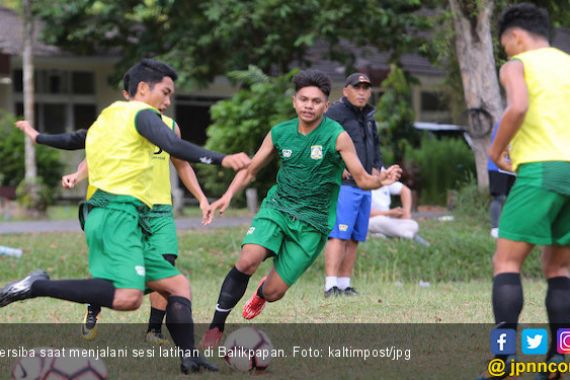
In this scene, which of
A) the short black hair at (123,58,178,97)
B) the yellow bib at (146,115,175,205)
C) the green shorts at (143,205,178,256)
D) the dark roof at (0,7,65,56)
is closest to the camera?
the short black hair at (123,58,178,97)

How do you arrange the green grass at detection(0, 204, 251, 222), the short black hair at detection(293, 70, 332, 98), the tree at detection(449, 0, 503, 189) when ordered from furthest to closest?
1. the green grass at detection(0, 204, 251, 222)
2. the tree at detection(449, 0, 503, 189)
3. the short black hair at detection(293, 70, 332, 98)

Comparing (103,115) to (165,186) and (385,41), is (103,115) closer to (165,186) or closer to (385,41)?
(165,186)

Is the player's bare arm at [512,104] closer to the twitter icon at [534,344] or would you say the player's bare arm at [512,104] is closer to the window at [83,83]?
the twitter icon at [534,344]

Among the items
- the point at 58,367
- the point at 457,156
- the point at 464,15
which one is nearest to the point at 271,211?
the point at 58,367

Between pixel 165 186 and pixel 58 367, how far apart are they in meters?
2.60

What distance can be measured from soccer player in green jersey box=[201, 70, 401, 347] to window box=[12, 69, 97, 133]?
2038 cm

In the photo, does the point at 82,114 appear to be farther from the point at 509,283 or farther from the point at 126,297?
the point at 509,283

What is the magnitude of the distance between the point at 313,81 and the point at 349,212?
3.48m

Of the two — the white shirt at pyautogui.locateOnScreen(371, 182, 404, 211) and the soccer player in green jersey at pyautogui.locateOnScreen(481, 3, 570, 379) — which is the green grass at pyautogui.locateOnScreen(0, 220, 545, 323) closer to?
the white shirt at pyautogui.locateOnScreen(371, 182, 404, 211)

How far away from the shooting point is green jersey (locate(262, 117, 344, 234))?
27.0 feet

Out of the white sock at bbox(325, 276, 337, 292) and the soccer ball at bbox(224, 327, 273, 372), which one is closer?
the soccer ball at bbox(224, 327, 273, 372)

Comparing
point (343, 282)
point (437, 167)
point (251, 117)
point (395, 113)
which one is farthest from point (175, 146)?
point (437, 167)

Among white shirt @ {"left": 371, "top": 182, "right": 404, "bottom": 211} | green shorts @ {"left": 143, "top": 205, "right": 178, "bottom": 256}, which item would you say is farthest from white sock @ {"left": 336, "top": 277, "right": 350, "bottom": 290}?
green shorts @ {"left": 143, "top": 205, "right": 178, "bottom": 256}

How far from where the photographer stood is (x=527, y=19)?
660cm
